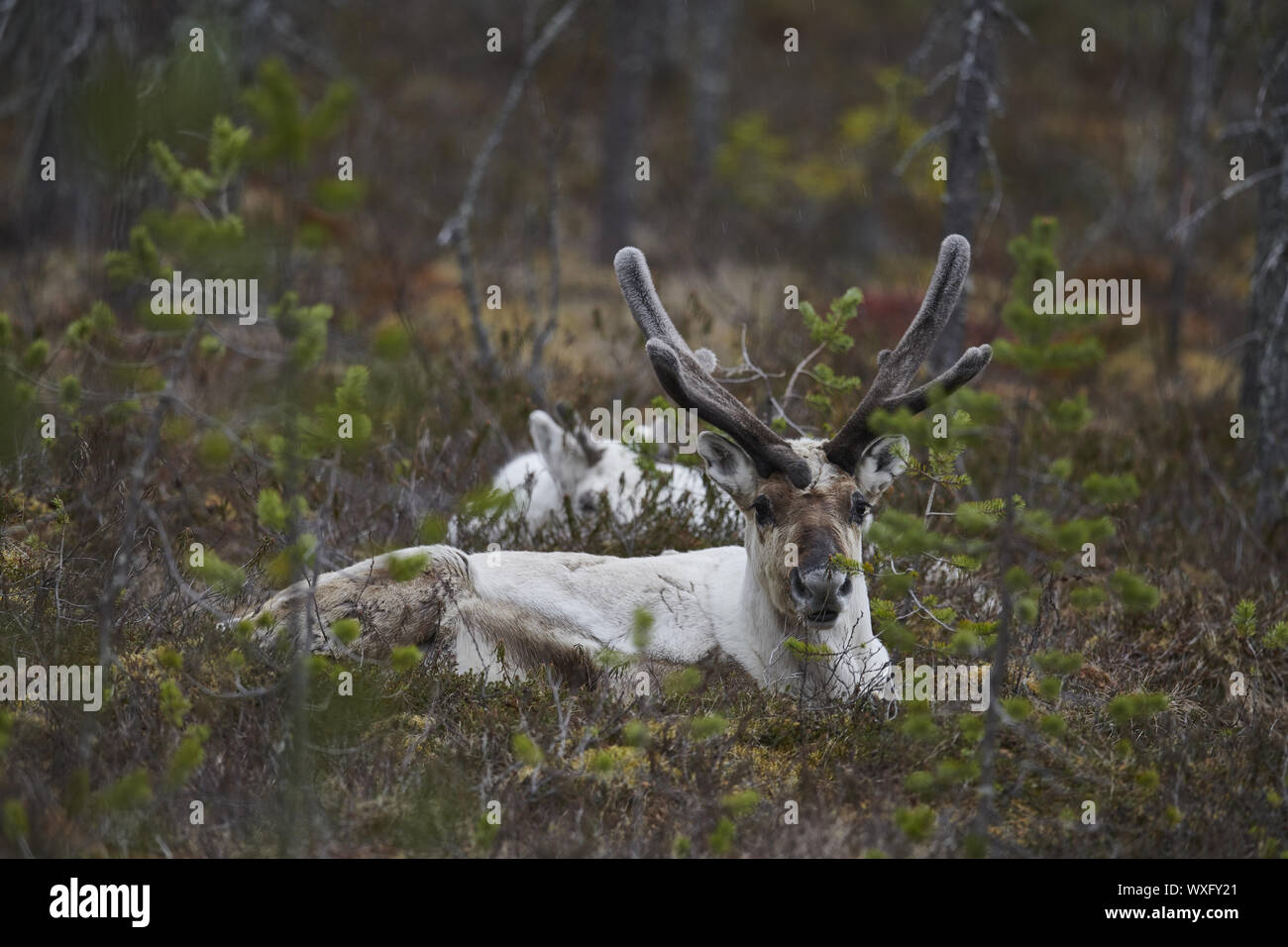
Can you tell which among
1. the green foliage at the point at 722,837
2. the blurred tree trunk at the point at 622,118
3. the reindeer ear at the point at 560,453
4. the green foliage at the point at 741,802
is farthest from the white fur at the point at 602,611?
the blurred tree trunk at the point at 622,118

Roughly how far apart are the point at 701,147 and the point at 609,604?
1892cm

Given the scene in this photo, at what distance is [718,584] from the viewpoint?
19.4ft

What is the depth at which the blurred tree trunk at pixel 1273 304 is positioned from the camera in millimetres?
8000

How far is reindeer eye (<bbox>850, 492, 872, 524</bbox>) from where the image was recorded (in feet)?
17.5

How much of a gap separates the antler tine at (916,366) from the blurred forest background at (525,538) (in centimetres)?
31

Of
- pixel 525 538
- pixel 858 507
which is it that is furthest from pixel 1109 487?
pixel 525 538

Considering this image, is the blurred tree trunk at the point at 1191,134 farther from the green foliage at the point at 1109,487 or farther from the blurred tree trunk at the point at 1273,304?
the green foliage at the point at 1109,487

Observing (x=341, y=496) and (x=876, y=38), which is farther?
(x=876, y=38)

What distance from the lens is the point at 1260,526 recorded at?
8023mm

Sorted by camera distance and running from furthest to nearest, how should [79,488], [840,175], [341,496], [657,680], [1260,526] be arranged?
1. [840,175]
2. [1260,526]
3. [341,496]
4. [79,488]
5. [657,680]

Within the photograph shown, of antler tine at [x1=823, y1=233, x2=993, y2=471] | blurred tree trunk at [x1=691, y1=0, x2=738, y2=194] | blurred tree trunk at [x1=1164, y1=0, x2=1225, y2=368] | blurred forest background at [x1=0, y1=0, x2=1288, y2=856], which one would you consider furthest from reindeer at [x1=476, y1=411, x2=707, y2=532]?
blurred tree trunk at [x1=691, y1=0, x2=738, y2=194]

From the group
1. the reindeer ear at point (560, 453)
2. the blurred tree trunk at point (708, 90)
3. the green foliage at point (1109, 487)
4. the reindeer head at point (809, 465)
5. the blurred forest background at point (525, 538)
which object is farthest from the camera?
the blurred tree trunk at point (708, 90)
